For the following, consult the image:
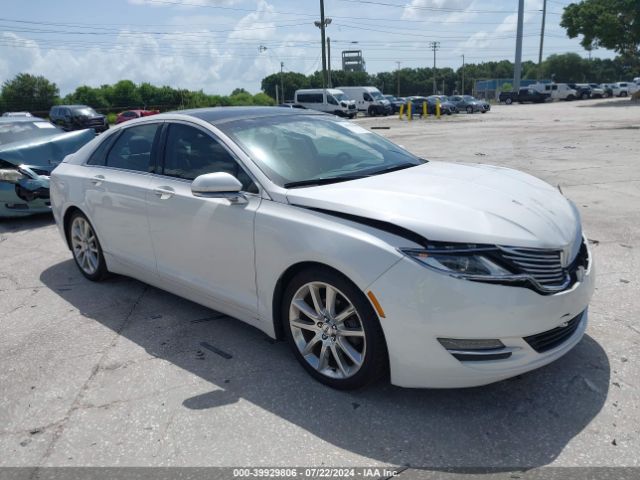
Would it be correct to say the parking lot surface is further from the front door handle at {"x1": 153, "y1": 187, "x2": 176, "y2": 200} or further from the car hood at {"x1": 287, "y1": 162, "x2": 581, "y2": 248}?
the front door handle at {"x1": 153, "y1": 187, "x2": 176, "y2": 200}

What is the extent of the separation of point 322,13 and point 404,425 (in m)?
46.2

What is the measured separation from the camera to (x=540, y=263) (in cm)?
272

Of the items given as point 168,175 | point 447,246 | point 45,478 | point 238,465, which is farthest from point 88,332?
point 447,246

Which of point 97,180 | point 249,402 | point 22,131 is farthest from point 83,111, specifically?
point 249,402

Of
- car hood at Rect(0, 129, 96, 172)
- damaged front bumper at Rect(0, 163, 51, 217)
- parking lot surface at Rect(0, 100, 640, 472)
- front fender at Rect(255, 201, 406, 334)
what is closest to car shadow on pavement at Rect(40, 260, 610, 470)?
parking lot surface at Rect(0, 100, 640, 472)

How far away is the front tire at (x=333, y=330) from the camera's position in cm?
286

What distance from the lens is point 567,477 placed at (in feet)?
7.76

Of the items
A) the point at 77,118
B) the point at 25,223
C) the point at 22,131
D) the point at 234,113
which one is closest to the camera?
the point at 234,113

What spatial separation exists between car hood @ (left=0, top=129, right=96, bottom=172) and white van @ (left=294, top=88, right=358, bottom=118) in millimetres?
33444

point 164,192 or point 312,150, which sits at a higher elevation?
point 312,150

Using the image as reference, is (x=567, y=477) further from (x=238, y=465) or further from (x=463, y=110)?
(x=463, y=110)

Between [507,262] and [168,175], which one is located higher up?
[168,175]

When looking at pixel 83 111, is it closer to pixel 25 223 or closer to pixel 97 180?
pixel 25 223

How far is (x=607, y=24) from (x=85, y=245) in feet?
161
